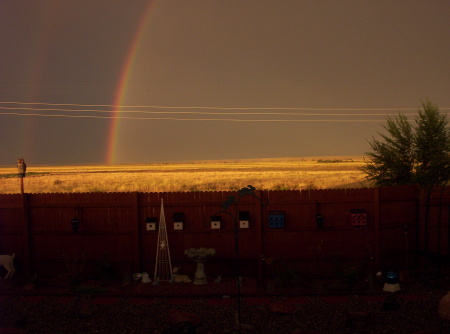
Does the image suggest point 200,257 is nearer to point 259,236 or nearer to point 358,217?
point 259,236

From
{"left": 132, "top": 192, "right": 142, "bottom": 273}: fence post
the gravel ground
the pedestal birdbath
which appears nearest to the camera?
the gravel ground

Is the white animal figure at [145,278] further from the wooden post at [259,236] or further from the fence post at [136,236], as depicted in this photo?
the wooden post at [259,236]

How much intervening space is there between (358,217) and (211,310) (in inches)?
180

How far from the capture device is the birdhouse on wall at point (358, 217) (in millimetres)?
11148

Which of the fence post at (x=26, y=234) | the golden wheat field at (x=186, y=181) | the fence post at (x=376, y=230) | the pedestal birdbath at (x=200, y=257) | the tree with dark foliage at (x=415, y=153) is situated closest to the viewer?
the pedestal birdbath at (x=200, y=257)

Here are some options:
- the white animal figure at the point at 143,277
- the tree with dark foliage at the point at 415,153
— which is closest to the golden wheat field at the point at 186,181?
the tree with dark foliage at the point at 415,153

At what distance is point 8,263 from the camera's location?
1137 centimetres

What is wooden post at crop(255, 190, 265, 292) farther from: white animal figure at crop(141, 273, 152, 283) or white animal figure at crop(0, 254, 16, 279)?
white animal figure at crop(0, 254, 16, 279)

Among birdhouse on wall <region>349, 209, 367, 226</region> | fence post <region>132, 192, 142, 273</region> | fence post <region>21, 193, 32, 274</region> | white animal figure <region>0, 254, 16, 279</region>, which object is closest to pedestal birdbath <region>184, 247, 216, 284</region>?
fence post <region>132, 192, 142, 273</region>

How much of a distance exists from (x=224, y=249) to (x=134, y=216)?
2458mm

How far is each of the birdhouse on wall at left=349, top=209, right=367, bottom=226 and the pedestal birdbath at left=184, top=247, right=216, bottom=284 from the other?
3526 millimetres

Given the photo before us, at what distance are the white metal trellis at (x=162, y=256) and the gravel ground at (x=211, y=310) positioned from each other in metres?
0.63

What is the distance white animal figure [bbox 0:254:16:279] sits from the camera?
1130 centimetres

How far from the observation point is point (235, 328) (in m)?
7.69
